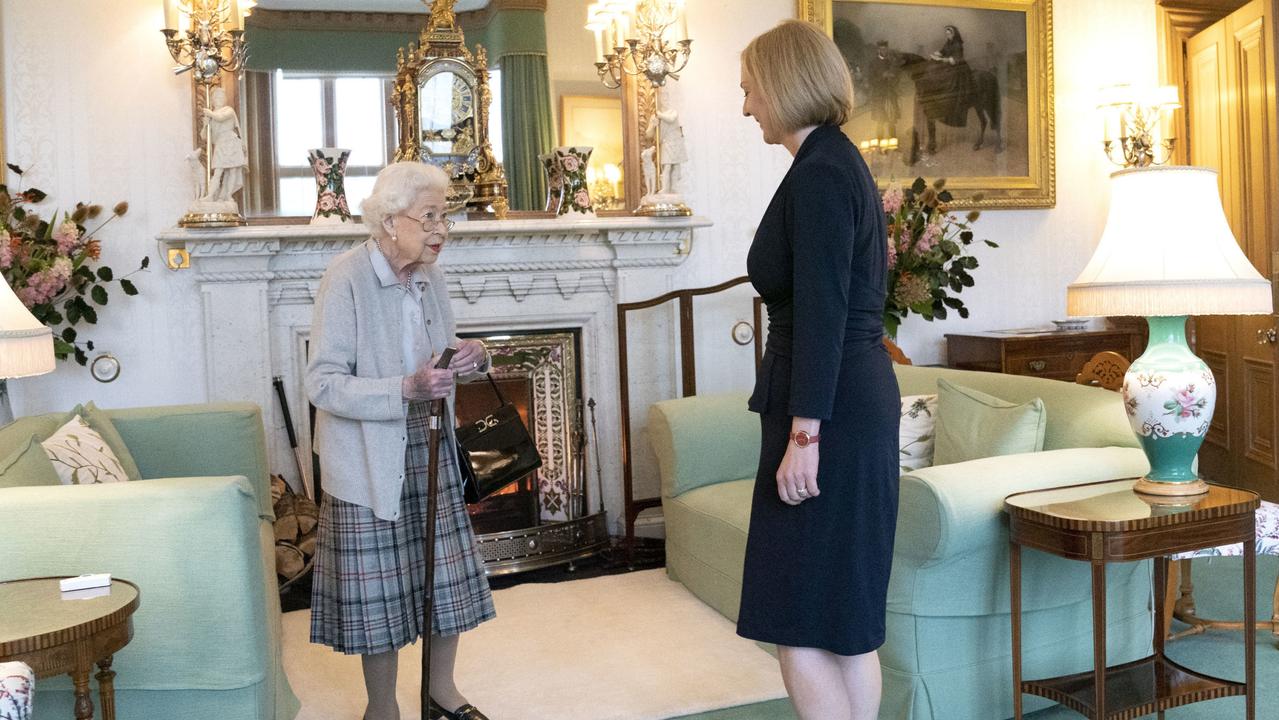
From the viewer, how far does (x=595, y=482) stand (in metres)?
5.03

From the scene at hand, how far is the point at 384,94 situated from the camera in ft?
15.6

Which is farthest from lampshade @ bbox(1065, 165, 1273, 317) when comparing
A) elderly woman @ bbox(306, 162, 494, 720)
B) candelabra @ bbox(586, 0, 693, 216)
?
candelabra @ bbox(586, 0, 693, 216)

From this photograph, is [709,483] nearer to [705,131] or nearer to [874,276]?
[705,131]

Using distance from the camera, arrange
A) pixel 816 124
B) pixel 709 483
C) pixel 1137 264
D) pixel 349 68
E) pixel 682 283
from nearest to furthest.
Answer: pixel 816 124 < pixel 1137 264 < pixel 709 483 < pixel 349 68 < pixel 682 283

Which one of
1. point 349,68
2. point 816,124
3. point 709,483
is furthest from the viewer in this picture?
point 349,68

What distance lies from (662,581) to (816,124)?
8.61 ft

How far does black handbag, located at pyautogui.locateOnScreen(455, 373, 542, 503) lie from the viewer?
11.1ft

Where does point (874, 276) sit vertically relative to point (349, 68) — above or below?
below

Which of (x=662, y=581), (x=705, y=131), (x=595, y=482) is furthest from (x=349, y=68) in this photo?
(x=662, y=581)

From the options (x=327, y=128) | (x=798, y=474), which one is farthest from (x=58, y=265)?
(x=798, y=474)

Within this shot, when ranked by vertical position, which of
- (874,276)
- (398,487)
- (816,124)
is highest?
(816,124)

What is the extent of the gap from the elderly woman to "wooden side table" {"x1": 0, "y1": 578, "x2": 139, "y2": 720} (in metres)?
0.49

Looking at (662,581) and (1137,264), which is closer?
(1137,264)

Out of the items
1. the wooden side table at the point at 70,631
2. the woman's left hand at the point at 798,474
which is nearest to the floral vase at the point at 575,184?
the wooden side table at the point at 70,631
